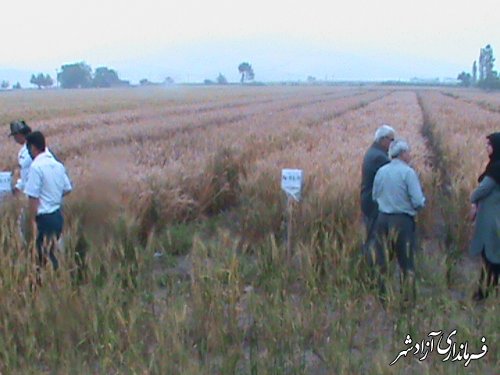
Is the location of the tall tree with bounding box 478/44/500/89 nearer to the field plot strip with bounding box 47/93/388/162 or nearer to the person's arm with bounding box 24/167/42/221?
the field plot strip with bounding box 47/93/388/162

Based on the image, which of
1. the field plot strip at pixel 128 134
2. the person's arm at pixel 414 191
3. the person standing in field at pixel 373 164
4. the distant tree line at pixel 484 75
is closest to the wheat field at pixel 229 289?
the person standing in field at pixel 373 164

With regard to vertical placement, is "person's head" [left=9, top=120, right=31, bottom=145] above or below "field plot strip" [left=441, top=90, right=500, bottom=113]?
above

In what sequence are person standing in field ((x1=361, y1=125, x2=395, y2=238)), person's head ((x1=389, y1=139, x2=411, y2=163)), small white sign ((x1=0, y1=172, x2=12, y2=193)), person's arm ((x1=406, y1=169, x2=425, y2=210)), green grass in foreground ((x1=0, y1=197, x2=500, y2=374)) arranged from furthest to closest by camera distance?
small white sign ((x1=0, y1=172, x2=12, y2=193))
person standing in field ((x1=361, y1=125, x2=395, y2=238))
person's head ((x1=389, y1=139, x2=411, y2=163))
person's arm ((x1=406, y1=169, x2=425, y2=210))
green grass in foreground ((x1=0, y1=197, x2=500, y2=374))

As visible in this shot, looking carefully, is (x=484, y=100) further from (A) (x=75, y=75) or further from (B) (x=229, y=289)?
(A) (x=75, y=75)

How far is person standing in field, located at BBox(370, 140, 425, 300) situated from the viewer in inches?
243

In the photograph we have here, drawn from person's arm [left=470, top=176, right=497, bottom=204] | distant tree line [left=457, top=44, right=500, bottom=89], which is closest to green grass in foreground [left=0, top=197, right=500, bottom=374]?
person's arm [left=470, top=176, right=497, bottom=204]

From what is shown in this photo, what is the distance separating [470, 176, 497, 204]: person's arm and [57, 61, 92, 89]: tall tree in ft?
401

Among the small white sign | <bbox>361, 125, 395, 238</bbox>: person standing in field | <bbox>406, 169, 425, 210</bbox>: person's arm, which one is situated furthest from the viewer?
the small white sign

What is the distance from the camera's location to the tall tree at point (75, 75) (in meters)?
122

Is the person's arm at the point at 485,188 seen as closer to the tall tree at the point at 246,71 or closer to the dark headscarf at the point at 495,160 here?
the dark headscarf at the point at 495,160

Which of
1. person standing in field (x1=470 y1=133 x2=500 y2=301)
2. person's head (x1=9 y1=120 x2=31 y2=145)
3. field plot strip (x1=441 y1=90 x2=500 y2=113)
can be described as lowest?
field plot strip (x1=441 y1=90 x2=500 y2=113)

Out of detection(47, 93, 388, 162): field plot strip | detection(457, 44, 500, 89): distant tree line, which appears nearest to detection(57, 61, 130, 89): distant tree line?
detection(457, 44, 500, 89): distant tree line

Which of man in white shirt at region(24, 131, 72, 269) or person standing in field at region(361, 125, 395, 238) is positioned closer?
man in white shirt at region(24, 131, 72, 269)

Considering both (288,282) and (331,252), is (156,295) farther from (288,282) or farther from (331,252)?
(331,252)
